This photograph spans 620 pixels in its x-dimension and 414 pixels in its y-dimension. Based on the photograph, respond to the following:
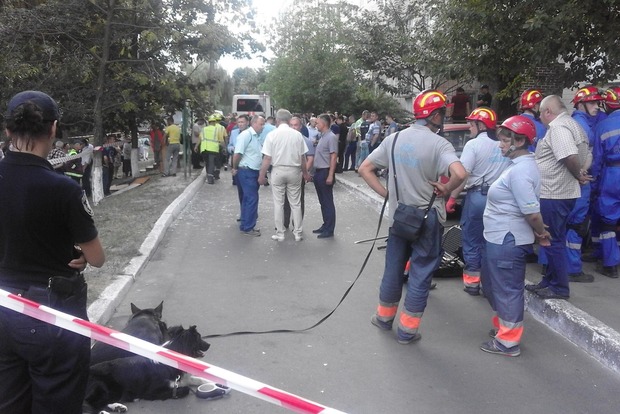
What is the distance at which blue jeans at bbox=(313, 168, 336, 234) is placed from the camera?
9688 mm

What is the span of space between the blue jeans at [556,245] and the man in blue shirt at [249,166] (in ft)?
15.8

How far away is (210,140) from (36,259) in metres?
14.7

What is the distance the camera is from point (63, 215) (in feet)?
8.75

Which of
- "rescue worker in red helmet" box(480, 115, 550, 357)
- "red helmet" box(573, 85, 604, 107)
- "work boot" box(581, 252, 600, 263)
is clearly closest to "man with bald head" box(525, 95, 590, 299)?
"red helmet" box(573, 85, 604, 107)

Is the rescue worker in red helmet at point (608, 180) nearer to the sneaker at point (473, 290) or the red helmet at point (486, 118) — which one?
the red helmet at point (486, 118)

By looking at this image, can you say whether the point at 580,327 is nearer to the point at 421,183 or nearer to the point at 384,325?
the point at 384,325

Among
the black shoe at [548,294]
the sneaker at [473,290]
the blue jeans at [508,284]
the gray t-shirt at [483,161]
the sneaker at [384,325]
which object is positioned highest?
the gray t-shirt at [483,161]

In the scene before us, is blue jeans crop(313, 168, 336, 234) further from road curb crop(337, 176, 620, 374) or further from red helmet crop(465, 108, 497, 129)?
road curb crop(337, 176, 620, 374)

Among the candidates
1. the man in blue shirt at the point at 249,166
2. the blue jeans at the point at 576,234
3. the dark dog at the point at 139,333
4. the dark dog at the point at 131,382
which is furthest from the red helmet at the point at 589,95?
the dark dog at the point at 131,382

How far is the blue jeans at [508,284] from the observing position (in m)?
4.89

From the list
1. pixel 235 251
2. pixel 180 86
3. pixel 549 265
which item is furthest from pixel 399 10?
pixel 549 265

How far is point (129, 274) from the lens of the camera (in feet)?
22.9

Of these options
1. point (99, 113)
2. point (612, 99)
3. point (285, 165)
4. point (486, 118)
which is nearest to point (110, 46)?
point (99, 113)

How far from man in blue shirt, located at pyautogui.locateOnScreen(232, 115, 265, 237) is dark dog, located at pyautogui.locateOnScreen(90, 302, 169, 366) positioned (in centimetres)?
491
